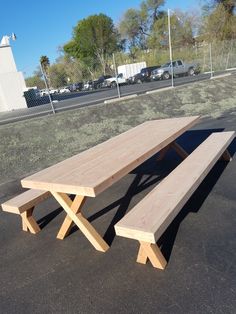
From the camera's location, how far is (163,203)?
2697mm

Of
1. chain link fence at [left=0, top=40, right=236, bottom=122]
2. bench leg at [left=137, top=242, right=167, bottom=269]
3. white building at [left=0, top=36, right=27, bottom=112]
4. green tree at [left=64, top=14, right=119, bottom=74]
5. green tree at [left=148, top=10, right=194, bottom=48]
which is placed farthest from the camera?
green tree at [left=64, top=14, right=119, bottom=74]

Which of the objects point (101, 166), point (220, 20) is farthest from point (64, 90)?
point (101, 166)

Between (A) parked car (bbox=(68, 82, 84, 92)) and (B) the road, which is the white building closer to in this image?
(B) the road

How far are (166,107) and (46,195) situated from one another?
719cm

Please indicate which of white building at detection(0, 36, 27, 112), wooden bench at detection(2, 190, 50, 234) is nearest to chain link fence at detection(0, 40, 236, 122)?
white building at detection(0, 36, 27, 112)

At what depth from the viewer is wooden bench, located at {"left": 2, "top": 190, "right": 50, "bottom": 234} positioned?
332 cm

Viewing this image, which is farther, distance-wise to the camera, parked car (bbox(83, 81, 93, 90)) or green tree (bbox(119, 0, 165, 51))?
green tree (bbox(119, 0, 165, 51))

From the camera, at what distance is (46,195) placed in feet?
11.9

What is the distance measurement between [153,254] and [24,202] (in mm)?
1593

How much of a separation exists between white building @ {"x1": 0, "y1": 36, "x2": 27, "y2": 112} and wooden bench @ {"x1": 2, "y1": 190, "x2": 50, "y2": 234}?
18111 millimetres

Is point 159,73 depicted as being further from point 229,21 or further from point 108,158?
point 108,158

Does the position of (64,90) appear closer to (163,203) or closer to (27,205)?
(27,205)

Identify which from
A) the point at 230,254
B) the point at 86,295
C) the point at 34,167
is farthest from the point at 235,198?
the point at 34,167

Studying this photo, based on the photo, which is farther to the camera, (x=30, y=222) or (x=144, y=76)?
(x=144, y=76)
